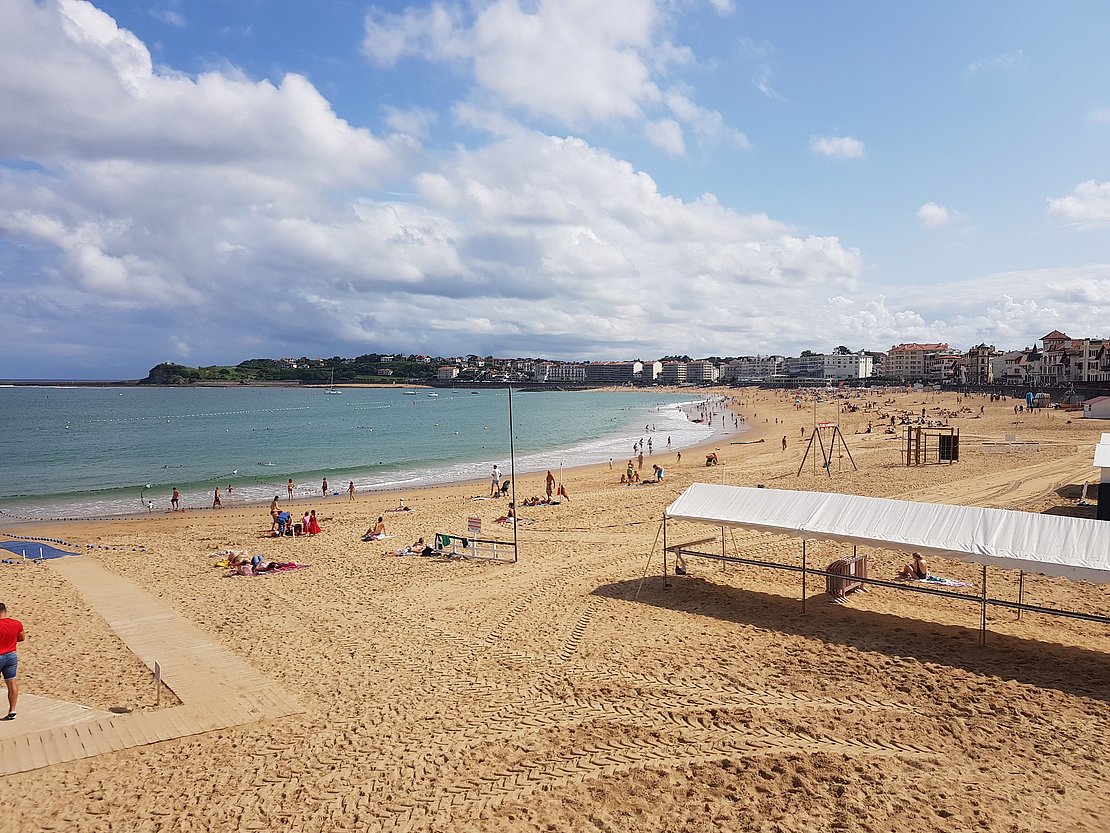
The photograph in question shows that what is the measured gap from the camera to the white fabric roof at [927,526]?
9859 mm

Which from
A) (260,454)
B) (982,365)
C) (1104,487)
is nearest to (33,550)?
(1104,487)

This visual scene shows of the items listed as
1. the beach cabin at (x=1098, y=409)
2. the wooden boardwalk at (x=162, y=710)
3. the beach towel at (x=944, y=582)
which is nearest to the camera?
the wooden boardwalk at (x=162, y=710)

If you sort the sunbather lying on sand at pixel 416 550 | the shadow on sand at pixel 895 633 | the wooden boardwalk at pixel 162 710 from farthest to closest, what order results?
the sunbather lying on sand at pixel 416 550 < the shadow on sand at pixel 895 633 < the wooden boardwalk at pixel 162 710

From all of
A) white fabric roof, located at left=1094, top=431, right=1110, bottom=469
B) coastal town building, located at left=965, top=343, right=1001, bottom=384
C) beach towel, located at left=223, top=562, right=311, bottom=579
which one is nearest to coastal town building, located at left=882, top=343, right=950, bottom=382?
coastal town building, located at left=965, top=343, right=1001, bottom=384

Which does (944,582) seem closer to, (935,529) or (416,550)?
(935,529)

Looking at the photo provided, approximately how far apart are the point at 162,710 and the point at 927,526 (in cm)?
1186

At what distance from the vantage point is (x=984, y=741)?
768 centimetres

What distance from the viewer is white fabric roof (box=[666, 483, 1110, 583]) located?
986cm

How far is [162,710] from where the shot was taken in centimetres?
894

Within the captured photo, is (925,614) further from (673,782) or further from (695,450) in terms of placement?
(695,450)

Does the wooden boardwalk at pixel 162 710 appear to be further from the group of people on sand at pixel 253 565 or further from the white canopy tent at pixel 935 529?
the white canopy tent at pixel 935 529

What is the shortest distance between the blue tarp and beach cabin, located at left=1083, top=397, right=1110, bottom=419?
57.6 meters

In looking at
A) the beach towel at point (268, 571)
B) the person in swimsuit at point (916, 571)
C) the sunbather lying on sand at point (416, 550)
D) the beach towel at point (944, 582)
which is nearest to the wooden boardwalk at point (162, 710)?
the beach towel at point (268, 571)

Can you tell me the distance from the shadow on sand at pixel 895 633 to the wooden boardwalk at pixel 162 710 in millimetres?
6626
